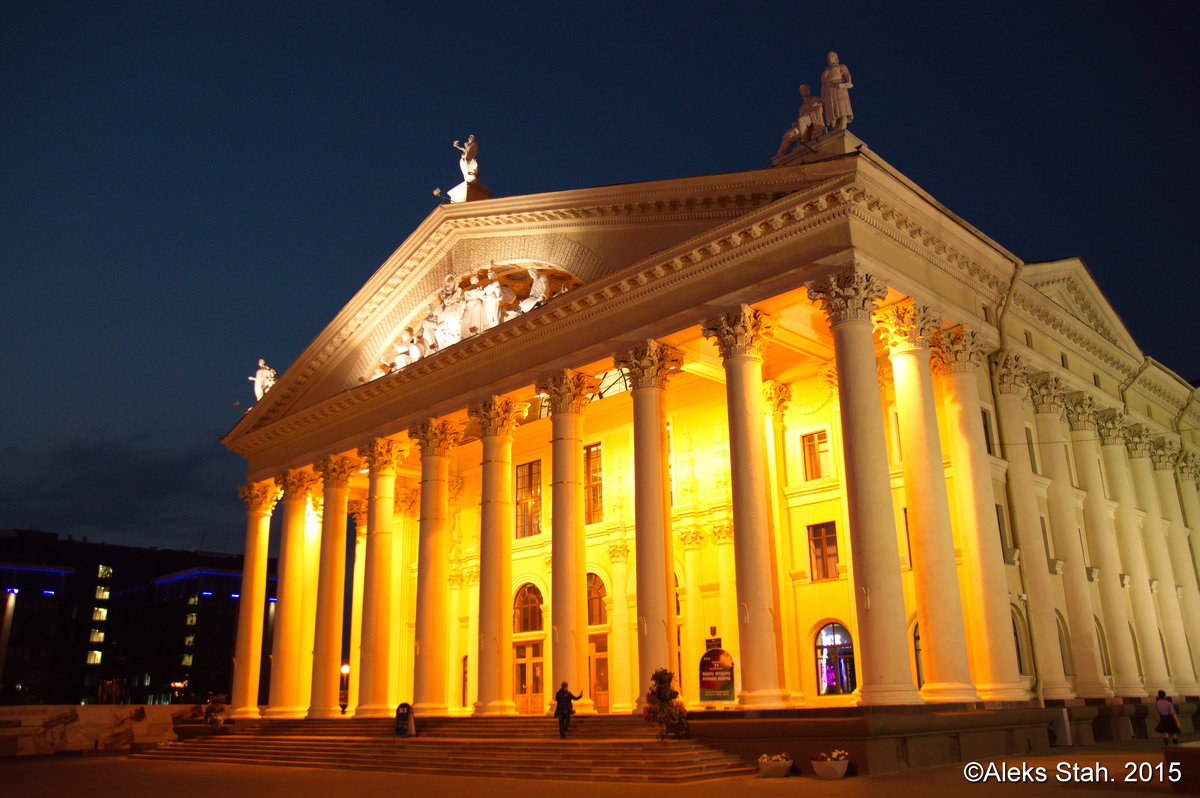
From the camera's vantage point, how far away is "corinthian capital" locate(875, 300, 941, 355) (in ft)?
65.5

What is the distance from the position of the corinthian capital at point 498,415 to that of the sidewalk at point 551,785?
902 cm

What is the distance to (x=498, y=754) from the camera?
1961 centimetres

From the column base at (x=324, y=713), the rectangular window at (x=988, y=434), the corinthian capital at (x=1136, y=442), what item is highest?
the corinthian capital at (x=1136, y=442)

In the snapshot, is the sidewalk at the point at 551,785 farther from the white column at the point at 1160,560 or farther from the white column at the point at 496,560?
the white column at the point at 1160,560

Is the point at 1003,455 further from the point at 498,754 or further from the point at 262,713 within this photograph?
the point at 262,713

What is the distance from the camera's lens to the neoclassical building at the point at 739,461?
63.0 feet

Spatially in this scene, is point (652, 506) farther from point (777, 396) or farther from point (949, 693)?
point (949, 693)

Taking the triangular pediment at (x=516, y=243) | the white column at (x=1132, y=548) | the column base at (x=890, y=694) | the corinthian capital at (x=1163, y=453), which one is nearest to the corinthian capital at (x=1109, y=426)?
the white column at (x=1132, y=548)

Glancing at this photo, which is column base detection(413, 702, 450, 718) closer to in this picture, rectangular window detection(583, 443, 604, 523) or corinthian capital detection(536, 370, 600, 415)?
rectangular window detection(583, 443, 604, 523)

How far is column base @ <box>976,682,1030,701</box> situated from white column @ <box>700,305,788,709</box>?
3.82m

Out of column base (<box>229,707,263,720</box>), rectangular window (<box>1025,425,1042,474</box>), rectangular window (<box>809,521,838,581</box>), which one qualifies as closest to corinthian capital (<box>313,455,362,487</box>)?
column base (<box>229,707,263,720</box>)

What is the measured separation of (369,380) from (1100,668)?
21.4m

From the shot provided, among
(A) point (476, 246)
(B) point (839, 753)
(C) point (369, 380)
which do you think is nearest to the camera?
(B) point (839, 753)

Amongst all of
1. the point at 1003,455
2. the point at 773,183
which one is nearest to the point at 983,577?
the point at 1003,455
